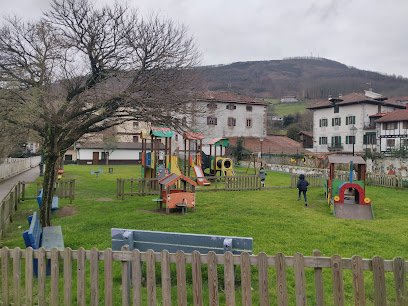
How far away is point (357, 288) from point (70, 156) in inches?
2298

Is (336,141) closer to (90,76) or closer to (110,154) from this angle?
(110,154)

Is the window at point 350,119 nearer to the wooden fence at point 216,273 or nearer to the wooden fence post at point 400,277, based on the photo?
the wooden fence at point 216,273

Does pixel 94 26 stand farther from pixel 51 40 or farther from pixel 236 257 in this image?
pixel 236 257

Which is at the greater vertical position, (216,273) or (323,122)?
(323,122)

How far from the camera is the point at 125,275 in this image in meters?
4.30

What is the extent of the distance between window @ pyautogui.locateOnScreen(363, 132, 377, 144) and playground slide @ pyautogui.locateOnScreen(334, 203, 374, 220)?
38.9m

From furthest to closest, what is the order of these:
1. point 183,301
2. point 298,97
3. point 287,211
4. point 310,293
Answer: point 298,97, point 287,211, point 310,293, point 183,301

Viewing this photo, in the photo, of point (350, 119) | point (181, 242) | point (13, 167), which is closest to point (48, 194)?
point (181, 242)

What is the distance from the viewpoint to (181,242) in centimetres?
575

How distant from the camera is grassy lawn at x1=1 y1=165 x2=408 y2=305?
770 centimetres

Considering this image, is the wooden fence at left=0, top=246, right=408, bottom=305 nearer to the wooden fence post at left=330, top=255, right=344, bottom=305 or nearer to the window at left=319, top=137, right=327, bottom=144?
the wooden fence post at left=330, top=255, right=344, bottom=305

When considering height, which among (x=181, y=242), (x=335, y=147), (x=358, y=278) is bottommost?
(x=181, y=242)

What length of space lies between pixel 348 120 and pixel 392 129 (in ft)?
24.8

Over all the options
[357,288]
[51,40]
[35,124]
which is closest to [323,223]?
[357,288]
